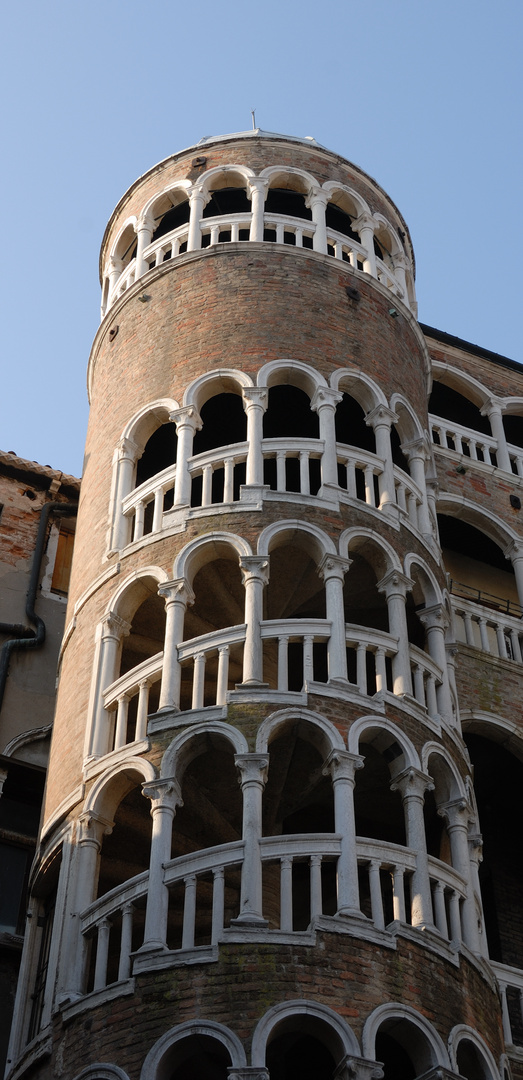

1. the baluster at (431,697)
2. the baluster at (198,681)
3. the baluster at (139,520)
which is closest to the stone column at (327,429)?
the baluster at (139,520)

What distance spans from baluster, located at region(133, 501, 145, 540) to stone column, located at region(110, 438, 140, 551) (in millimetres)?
210

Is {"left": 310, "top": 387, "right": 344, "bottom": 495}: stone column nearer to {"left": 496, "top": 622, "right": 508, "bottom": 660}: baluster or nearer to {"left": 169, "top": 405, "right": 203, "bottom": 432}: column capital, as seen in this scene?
{"left": 169, "top": 405, "right": 203, "bottom": 432}: column capital

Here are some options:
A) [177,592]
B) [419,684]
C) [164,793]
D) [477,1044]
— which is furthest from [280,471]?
[477,1044]

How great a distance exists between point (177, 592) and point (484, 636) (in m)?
5.76

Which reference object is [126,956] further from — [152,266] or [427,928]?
[152,266]

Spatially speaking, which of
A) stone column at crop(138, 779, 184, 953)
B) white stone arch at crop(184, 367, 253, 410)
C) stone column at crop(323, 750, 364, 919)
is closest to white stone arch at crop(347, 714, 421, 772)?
stone column at crop(323, 750, 364, 919)

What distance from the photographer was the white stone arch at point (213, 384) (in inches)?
734

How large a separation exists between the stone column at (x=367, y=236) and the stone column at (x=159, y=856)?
1028cm

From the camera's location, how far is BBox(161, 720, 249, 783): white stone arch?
48.9 ft

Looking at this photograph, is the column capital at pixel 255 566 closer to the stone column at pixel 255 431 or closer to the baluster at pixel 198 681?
the baluster at pixel 198 681

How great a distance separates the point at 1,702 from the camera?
67.5ft

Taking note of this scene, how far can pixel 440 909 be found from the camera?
1473cm

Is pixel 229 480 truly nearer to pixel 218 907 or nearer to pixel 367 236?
pixel 218 907

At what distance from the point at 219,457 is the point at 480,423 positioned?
928 centimetres
